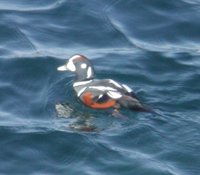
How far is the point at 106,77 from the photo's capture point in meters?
15.9

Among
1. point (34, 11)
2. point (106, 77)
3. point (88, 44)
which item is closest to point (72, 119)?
point (106, 77)

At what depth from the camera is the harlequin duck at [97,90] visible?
→ 14484 millimetres

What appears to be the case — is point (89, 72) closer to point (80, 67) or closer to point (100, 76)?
point (80, 67)

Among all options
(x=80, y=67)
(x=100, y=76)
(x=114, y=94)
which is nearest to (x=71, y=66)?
(x=80, y=67)

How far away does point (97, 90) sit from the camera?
48.7ft

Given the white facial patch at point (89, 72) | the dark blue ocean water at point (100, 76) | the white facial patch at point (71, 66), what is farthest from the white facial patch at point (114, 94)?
the white facial patch at point (71, 66)

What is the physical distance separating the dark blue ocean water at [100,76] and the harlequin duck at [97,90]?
0.44 ft

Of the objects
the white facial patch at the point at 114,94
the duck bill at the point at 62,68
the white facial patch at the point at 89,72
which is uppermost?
the duck bill at the point at 62,68

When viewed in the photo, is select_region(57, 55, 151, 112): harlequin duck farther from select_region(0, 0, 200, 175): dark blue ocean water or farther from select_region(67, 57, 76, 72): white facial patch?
select_region(0, 0, 200, 175): dark blue ocean water

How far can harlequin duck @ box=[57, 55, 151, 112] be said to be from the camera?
47.5 ft

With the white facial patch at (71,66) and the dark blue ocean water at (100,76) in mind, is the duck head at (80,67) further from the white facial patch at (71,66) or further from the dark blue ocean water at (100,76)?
the dark blue ocean water at (100,76)

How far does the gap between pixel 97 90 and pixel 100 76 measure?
1.19 meters

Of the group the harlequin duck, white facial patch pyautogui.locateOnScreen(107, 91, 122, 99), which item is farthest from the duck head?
white facial patch pyautogui.locateOnScreen(107, 91, 122, 99)

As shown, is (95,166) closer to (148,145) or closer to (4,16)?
(148,145)
